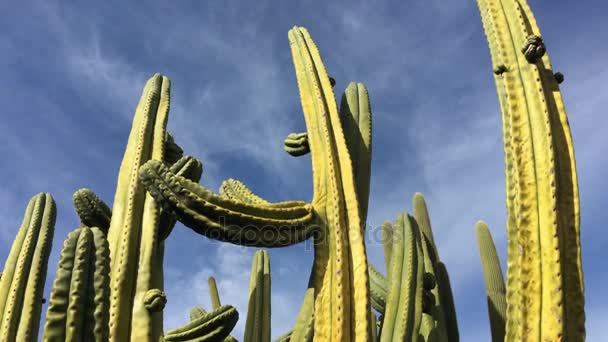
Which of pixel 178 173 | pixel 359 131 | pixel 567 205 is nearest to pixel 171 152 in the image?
pixel 178 173

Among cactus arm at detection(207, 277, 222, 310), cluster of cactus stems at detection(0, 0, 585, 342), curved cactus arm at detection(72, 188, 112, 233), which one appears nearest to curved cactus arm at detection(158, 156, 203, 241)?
cluster of cactus stems at detection(0, 0, 585, 342)

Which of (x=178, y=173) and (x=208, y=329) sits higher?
(x=178, y=173)

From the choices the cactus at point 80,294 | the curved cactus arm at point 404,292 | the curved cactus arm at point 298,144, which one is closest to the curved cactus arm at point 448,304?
the curved cactus arm at point 404,292

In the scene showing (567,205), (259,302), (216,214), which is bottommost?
(567,205)

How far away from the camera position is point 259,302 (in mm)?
5422

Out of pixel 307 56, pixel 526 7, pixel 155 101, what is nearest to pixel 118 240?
pixel 155 101

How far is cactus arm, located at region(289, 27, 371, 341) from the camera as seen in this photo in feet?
8.59

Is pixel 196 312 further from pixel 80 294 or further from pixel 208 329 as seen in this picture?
pixel 80 294

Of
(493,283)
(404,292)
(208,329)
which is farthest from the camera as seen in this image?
(493,283)

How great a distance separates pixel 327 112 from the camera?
3.35 meters

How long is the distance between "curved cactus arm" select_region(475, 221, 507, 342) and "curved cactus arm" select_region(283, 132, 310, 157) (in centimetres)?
232

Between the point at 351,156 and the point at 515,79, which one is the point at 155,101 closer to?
the point at 351,156

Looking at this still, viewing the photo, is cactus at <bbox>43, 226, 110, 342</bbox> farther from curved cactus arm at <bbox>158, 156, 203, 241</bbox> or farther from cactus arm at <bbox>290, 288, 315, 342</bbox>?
curved cactus arm at <bbox>158, 156, 203, 241</bbox>

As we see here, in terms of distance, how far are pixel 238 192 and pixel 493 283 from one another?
9.22 feet
